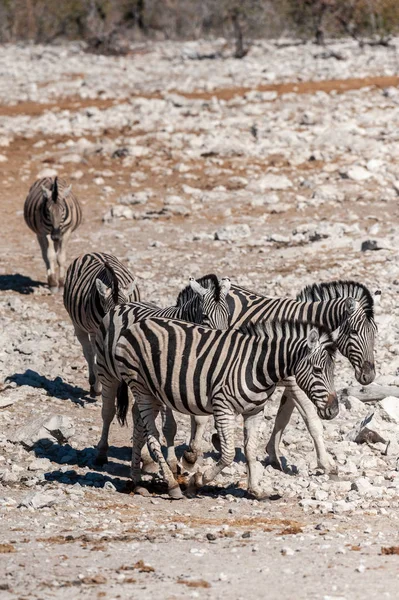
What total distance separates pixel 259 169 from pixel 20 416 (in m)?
10.9

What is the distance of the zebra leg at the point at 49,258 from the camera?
1488cm

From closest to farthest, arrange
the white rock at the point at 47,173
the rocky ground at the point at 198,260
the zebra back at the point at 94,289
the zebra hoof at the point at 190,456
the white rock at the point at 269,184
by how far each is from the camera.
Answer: the rocky ground at the point at 198,260
the zebra hoof at the point at 190,456
the zebra back at the point at 94,289
the white rock at the point at 269,184
the white rock at the point at 47,173

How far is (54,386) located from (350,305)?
11.5 ft

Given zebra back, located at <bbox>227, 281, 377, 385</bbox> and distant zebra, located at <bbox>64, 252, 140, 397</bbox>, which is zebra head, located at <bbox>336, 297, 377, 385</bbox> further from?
distant zebra, located at <bbox>64, 252, 140, 397</bbox>

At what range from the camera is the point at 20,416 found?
33.9 feet

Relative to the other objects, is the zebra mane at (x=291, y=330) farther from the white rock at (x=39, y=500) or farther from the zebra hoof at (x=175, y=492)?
the white rock at (x=39, y=500)

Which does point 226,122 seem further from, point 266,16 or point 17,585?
point 17,585

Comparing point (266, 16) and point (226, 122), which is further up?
point (266, 16)

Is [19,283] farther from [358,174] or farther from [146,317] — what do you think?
[146,317]

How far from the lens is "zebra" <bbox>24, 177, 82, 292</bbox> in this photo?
48.8 feet

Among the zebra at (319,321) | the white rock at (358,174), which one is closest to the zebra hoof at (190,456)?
the zebra at (319,321)

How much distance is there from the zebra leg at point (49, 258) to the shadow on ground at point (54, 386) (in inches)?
132

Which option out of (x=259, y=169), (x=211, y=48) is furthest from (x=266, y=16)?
(x=259, y=169)

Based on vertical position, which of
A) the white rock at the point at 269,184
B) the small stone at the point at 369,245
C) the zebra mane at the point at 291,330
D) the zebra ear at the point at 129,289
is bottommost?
the small stone at the point at 369,245
